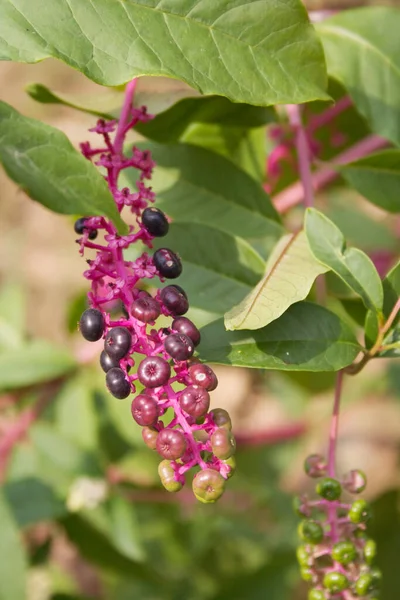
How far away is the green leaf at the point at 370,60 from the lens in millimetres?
1517

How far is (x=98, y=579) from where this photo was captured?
11.4 ft

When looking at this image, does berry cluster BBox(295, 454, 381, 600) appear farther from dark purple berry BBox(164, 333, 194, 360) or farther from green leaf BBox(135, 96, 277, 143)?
green leaf BBox(135, 96, 277, 143)

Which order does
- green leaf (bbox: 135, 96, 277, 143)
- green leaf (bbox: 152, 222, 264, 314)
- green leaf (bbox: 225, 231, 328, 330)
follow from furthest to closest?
green leaf (bbox: 135, 96, 277, 143), green leaf (bbox: 152, 222, 264, 314), green leaf (bbox: 225, 231, 328, 330)

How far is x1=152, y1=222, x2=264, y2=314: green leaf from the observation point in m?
1.27

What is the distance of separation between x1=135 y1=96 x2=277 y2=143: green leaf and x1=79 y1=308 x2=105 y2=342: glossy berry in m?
0.49

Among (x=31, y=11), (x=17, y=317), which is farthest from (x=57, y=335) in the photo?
(x=31, y=11)

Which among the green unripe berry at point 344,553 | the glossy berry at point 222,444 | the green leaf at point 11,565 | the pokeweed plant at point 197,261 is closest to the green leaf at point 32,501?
the green leaf at point 11,565

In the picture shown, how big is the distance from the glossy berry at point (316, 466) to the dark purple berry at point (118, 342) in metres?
0.39

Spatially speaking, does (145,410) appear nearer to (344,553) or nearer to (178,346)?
(178,346)

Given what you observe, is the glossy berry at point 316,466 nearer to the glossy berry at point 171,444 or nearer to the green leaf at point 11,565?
the glossy berry at point 171,444

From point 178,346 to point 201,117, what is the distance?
63 centimetres

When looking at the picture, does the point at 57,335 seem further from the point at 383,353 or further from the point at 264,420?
the point at 383,353

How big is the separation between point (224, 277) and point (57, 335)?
322 cm

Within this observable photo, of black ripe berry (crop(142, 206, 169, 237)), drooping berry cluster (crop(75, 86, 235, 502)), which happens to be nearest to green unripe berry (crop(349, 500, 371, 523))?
drooping berry cluster (crop(75, 86, 235, 502))
